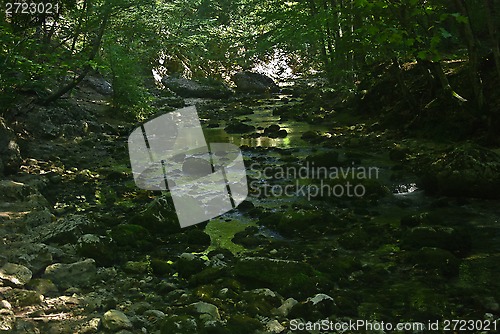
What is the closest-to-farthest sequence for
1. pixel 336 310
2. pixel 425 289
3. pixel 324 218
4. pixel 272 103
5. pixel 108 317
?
pixel 108 317 → pixel 336 310 → pixel 425 289 → pixel 324 218 → pixel 272 103

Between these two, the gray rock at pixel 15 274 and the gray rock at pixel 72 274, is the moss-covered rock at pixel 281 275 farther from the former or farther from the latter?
the gray rock at pixel 15 274

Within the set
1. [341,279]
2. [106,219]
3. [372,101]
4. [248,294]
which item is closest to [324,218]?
[341,279]

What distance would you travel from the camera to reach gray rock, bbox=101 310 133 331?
4.74 meters

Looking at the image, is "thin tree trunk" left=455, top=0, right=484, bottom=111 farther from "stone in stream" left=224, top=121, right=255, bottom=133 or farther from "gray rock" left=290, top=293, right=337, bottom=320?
"stone in stream" left=224, top=121, right=255, bottom=133

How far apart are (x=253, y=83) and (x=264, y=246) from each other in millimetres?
27128

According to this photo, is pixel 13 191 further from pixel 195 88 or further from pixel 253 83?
pixel 253 83

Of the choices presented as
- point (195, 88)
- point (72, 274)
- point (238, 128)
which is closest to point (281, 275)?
point (72, 274)

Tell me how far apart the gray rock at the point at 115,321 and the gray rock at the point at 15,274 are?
131 cm

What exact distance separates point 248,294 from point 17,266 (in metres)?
2.87

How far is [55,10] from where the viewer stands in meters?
13.2

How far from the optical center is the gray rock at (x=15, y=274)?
545cm

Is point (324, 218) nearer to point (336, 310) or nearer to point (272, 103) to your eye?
point (336, 310)
